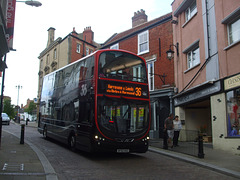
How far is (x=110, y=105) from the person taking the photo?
8.23 metres

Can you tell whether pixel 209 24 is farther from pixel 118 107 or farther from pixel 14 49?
pixel 14 49

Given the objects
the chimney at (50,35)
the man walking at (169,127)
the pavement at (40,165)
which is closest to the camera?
the pavement at (40,165)

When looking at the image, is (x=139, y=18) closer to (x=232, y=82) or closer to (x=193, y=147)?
(x=232, y=82)

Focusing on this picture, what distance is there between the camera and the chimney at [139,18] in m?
23.0

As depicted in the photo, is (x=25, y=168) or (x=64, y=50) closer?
(x=25, y=168)

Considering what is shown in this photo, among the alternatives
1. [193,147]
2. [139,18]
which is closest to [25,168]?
[193,147]

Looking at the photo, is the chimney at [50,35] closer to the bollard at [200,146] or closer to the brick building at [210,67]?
the brick building at [210,67]

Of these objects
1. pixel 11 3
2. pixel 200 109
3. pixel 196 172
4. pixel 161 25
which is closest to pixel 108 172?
pixel 196 172

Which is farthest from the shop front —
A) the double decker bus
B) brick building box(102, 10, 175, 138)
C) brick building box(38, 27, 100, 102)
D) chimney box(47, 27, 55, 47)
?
chimney box(47, 27, 55, 47)

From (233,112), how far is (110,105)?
5440 mm

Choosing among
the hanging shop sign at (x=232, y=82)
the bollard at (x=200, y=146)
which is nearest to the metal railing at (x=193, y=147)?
the bollard at (x=200, y=146)

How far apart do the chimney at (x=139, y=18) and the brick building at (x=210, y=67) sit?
24.7 ft

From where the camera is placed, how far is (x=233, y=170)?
6.61 metres

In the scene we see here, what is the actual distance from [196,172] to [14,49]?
802 centimetres
